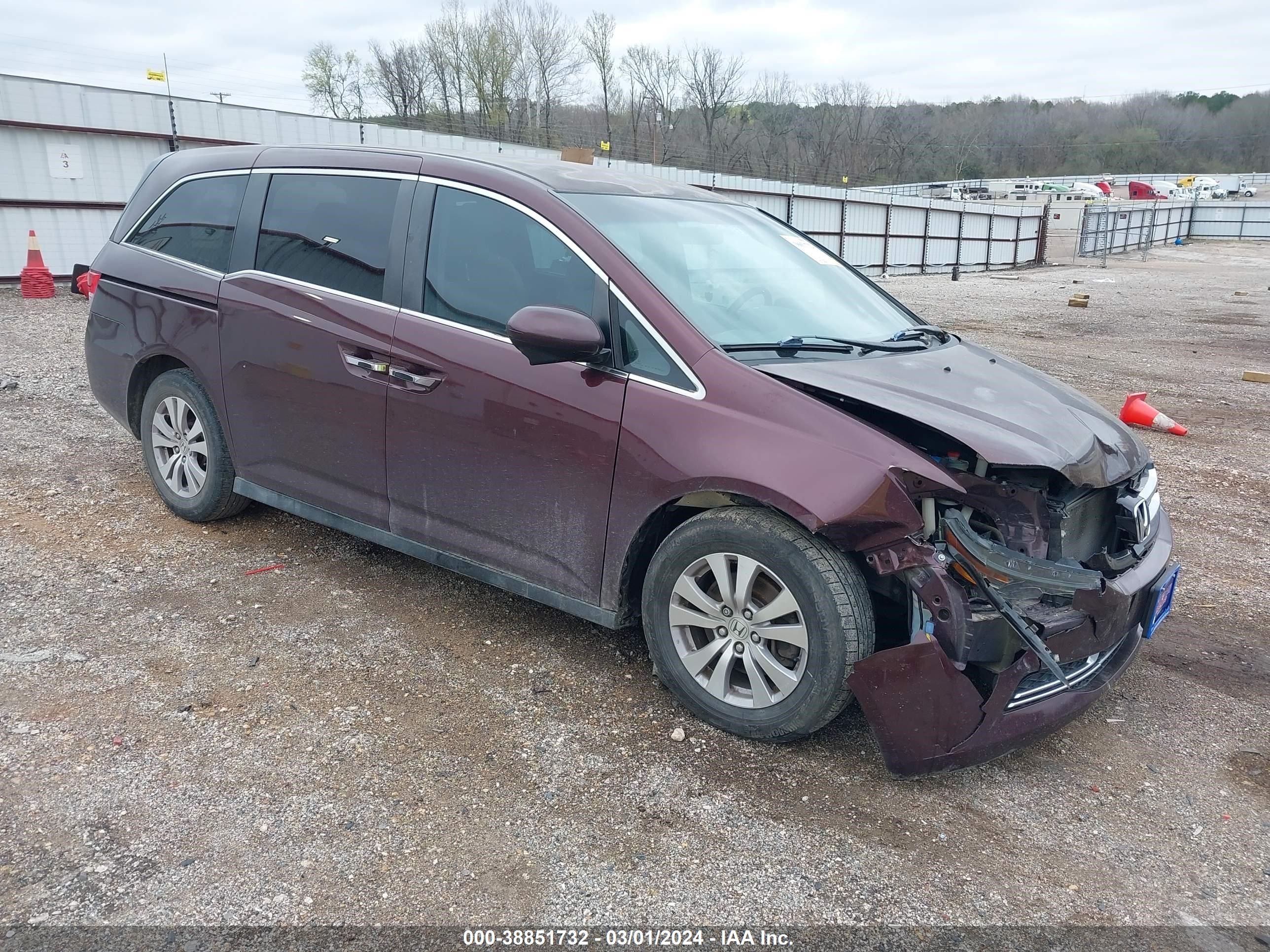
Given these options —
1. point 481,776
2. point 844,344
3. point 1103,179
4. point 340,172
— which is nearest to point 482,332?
point 340,172

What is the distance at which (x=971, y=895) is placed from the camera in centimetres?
240

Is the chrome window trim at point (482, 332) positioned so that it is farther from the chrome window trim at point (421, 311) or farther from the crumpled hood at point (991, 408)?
the crumpled hood at point (991, 408)

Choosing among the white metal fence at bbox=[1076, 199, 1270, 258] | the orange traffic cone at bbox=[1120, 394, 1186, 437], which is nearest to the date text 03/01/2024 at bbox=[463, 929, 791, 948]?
A: the orange traffic cone at bbox=[1120, 394, 1186, 437]

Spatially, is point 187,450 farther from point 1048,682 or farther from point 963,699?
point 1048,682

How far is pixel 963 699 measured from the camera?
2.63 meters

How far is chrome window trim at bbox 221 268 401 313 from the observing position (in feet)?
11.9

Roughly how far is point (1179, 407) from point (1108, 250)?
3609 centimetres

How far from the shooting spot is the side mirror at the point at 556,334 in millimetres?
2990

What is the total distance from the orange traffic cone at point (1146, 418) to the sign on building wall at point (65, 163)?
14740 mm

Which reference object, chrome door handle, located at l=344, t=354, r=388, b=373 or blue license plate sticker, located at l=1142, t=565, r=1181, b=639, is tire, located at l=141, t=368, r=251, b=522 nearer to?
chrome door handle, located at l=344, t=354, r=388, b=373

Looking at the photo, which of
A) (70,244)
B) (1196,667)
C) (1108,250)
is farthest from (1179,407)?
(1108,250)

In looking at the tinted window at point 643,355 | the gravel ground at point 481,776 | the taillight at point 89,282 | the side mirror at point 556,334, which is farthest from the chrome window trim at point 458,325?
the taillight at point 89,282

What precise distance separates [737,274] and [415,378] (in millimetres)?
1321

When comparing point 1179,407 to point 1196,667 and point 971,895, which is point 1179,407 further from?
point 971,895
